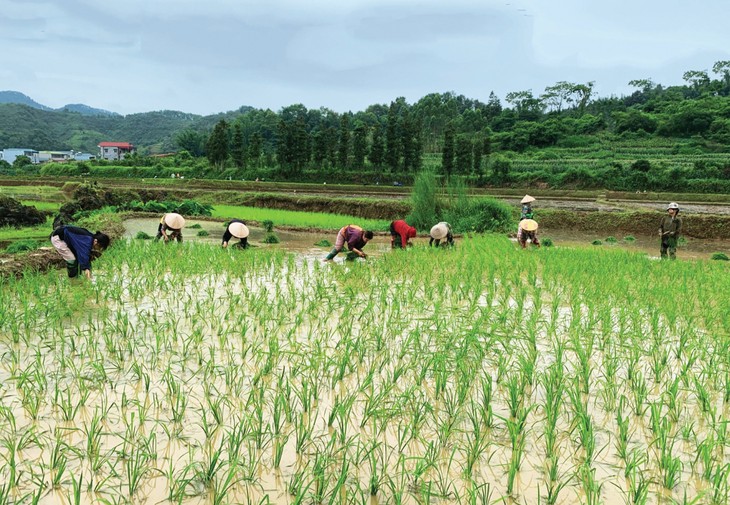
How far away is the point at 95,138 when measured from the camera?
96.4 meters

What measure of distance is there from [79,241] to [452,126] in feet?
152

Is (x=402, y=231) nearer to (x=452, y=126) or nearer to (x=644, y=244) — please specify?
(x=644, y=244)

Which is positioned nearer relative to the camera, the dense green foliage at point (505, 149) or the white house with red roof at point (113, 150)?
the dense green foliage at point (505, 149)

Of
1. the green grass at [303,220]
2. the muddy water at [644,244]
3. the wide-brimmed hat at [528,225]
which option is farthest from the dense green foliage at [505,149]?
the wide-brimmed hat at [528,225]

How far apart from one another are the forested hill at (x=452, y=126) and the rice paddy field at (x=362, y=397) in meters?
32.6

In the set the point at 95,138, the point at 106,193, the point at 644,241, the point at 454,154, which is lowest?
the point at 644,241

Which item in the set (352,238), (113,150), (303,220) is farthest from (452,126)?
(113,150)

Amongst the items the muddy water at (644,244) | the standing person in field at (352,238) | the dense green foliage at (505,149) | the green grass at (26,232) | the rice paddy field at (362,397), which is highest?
the dense green foliage at (505,149)

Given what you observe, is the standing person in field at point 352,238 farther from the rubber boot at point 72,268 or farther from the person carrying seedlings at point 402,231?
the rubber boot at point 72,268

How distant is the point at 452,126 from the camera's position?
4856 cm

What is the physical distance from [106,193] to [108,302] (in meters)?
14.5

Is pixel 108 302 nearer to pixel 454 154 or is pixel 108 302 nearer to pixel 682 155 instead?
pixel 454 154

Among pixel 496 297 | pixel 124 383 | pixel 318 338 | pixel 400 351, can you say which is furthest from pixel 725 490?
pixel 496 297

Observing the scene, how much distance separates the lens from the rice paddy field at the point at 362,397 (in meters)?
2.08
